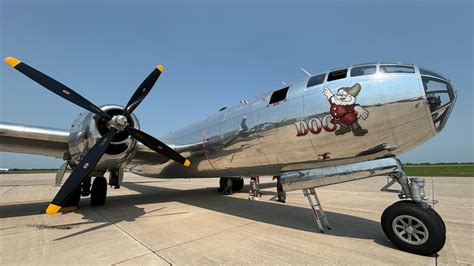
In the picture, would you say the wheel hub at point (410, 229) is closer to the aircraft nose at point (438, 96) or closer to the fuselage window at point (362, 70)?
the aircraft nose at point (438, 96)

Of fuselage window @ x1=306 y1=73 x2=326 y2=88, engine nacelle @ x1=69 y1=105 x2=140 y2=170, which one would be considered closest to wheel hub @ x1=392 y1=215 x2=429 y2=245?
fuselage window @ x1=306 y1=73 x2=326 y2=88

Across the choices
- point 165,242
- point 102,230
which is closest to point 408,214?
point 165,242

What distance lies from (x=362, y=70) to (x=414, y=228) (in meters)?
2.89

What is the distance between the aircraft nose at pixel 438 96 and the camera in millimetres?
4082

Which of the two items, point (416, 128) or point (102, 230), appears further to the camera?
point (102, 230)

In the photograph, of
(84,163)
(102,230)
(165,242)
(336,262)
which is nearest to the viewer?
(336,262)

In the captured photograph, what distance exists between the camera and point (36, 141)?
8008 millimetres

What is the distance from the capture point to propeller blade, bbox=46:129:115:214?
19.2ft

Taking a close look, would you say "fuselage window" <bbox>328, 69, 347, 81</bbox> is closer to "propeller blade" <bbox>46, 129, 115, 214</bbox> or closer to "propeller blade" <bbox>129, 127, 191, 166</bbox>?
"propeller blade" <bbox>129, 127, 191, 166</bbox>

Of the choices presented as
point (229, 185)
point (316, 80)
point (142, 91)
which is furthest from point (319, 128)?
point (229, 185)

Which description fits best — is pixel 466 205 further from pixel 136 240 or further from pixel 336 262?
pixel 136 240

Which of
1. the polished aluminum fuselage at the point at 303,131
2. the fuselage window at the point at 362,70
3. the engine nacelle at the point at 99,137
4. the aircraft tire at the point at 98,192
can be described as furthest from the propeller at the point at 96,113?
the fuselage window at the point at 362,70

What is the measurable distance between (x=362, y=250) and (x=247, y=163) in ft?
11.4

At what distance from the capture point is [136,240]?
4754 millimetres
